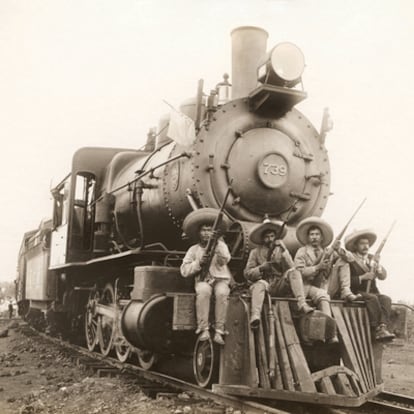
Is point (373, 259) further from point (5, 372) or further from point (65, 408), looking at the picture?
point (5, 372)

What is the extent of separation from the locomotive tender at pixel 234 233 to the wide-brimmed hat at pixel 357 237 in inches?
20.6

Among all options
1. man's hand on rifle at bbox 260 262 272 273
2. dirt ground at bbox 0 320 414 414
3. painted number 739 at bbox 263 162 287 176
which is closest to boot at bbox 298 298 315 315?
man's hand on rifle at bbox 260 262 272 273

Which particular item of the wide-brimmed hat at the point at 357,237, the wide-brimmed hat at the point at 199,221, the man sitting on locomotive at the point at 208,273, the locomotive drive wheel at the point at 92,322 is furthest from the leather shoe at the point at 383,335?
the locomotive drive wheel at the point at 92,322

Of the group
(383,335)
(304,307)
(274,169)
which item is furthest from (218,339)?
(274,169)

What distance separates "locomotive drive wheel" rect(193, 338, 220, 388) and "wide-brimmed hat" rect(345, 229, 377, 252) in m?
1.73

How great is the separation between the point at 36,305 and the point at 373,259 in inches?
319

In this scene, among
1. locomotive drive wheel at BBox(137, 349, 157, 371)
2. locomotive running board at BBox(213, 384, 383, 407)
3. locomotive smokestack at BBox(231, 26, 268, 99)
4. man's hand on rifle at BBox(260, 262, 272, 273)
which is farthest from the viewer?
locomotive smokestack at BBox(231, 26, 268, 99)

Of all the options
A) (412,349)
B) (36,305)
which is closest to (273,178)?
(412,349)

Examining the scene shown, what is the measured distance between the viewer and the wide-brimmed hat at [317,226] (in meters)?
5.71

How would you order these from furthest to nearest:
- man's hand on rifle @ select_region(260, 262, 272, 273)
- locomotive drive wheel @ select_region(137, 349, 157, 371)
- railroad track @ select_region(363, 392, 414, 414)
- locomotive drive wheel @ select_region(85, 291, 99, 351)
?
locomotive drive wheel @ select_region(85, 291, 99, 351) < locomotive drive wheel @ select_region(137, 349, 157, 371) < man's hand on rifle @ select_region(260, 262, 272, 273) < railroad track @ select_region(363, 392, 414, 414)

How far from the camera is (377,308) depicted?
18.2ft

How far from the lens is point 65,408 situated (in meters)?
5.12

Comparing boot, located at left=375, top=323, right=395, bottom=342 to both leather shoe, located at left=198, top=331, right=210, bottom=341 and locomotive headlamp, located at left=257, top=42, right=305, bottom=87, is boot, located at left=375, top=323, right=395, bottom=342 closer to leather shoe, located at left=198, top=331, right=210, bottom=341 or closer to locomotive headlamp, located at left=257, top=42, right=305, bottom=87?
leather shoe, located at left=198, top=331, right=210, bottom=341

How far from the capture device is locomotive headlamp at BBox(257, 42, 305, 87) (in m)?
6.18
